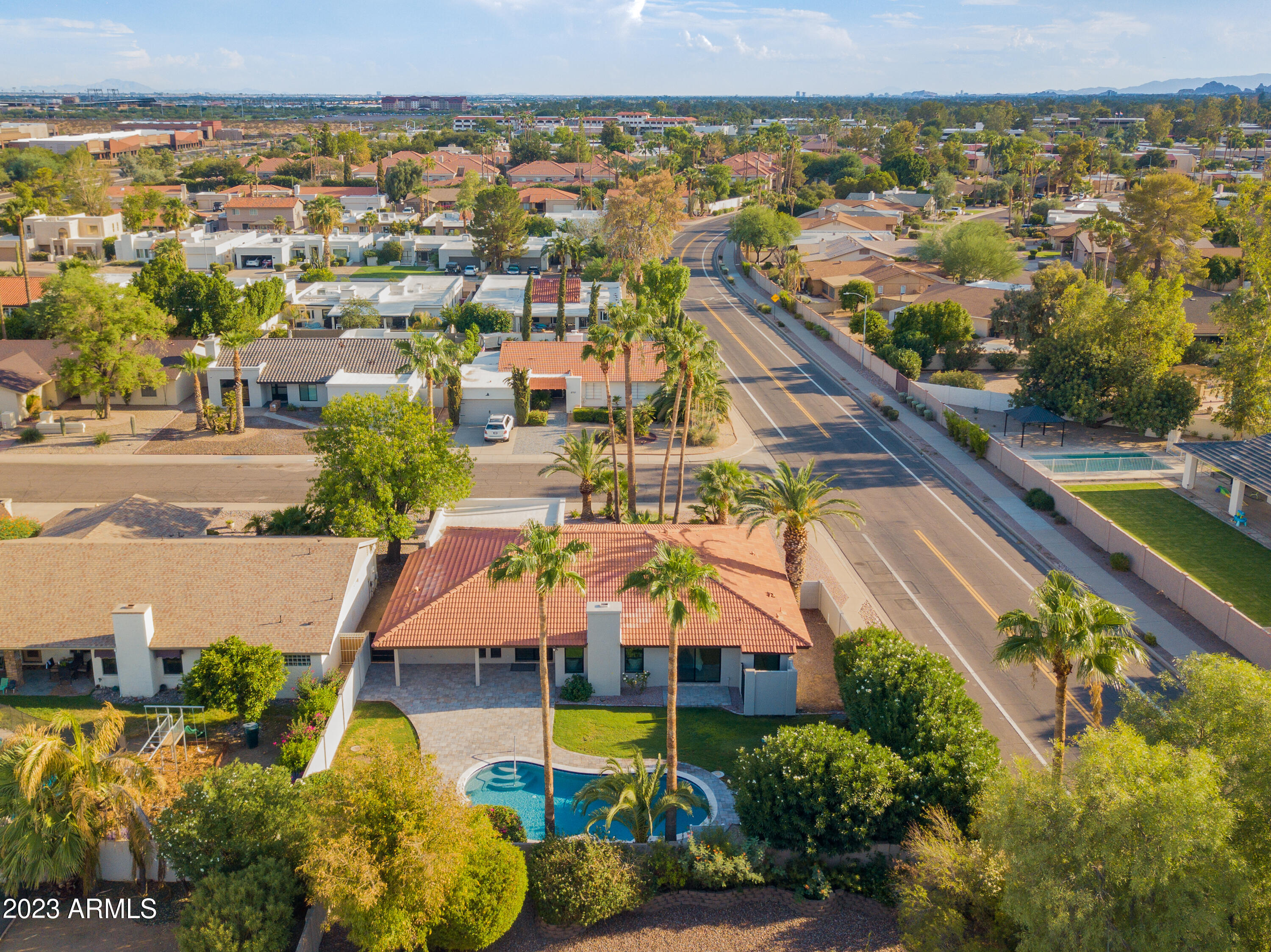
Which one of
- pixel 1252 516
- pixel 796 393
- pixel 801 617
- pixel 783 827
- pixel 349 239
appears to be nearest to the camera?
pixel 783 827

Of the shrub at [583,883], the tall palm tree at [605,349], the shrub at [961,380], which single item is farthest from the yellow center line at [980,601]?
the shrub at [961,380]

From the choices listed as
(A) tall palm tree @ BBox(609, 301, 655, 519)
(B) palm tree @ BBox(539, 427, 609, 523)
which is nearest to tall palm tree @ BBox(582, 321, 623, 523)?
(A) tall palm tree @ BBox(609, 301, 655, 519)

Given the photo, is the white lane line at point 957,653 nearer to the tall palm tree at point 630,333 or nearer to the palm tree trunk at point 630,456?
the palm tree trunk at point 630,456

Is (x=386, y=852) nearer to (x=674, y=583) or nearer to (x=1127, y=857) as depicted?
(x=674, y=583)

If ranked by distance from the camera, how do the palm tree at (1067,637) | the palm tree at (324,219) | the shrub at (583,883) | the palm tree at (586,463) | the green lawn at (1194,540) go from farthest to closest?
1. the palm tree at (324,219)
2. the palm tree at (586,463)
3. the green lawn at (1194,540)
4. the shrub at (583,883)
5. the palm tree at (1067,637)

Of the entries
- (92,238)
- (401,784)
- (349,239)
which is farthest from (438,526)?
(92,238)

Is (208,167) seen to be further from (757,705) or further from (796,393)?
(757,705)
